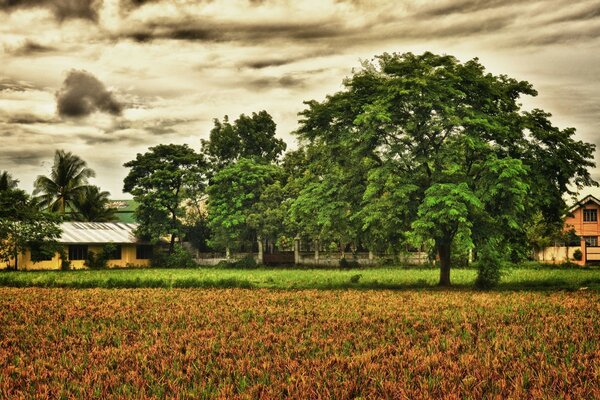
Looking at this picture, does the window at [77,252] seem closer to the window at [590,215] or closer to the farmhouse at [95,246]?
the farmhouse at [95,246]

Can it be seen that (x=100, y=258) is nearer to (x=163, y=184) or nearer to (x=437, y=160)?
(x=163, y=184)

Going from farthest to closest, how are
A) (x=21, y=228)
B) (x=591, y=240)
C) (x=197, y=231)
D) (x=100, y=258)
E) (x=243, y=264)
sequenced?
(x=197, y=231) → (x=591, y=240) → (x=100, y=258) → (x=243, y=264) → (x=21, y=228)

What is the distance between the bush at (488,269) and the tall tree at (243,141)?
3320cm

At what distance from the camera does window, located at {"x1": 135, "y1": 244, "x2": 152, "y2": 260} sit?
56.9 m

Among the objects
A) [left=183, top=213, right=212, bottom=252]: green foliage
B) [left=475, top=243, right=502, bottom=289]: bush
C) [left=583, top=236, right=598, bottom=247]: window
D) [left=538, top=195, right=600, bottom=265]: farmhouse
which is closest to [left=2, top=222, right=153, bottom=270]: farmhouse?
[left=183, top=213, right=212, bottom=252]: green foliage

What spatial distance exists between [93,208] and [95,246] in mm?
10679

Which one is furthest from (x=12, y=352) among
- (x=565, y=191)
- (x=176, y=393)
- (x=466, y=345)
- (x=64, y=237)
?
(x=64, y=237)

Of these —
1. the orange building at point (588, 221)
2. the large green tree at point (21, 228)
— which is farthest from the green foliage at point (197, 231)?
the orange building at point (588, 221)

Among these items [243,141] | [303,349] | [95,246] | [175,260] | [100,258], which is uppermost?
[243,141]

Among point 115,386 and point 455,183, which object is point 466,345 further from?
point 455,183

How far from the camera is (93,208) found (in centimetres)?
6191

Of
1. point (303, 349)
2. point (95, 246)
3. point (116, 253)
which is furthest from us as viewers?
point (116, 253)

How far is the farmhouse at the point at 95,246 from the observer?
159ft

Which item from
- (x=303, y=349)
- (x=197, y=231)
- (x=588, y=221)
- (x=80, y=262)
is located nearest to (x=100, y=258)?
(x=80, y=262)
